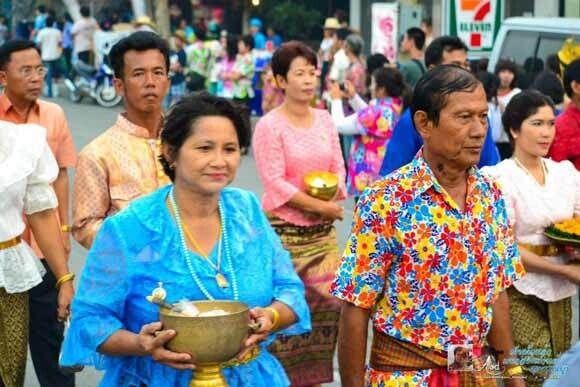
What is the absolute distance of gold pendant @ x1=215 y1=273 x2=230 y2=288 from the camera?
3.73 metres

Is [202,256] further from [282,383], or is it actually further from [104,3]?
[104,3]

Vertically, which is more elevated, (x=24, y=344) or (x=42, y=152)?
(x=42, y=152)

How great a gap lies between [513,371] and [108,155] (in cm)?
185

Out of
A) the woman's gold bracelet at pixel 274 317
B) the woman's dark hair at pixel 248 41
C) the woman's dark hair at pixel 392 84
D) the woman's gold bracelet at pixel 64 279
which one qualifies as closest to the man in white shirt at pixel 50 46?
the woman's dark hair at pixel 248 41

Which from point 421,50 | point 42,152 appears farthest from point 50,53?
point 42,152

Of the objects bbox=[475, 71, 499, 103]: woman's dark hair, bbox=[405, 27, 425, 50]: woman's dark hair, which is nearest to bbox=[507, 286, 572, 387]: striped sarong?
bbox=[475, 71, 499, 103]: woman's dark hair

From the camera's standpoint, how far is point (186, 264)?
3729mm

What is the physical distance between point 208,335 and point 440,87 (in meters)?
1.10

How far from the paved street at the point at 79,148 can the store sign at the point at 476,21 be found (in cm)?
225

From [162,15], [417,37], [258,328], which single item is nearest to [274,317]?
[258,328]

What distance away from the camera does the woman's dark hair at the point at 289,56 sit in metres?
6.68

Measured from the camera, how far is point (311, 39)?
30438mm

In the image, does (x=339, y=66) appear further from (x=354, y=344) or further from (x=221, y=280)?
(x=221, y=280)

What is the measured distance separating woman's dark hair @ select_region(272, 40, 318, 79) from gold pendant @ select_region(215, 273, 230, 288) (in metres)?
3.06
